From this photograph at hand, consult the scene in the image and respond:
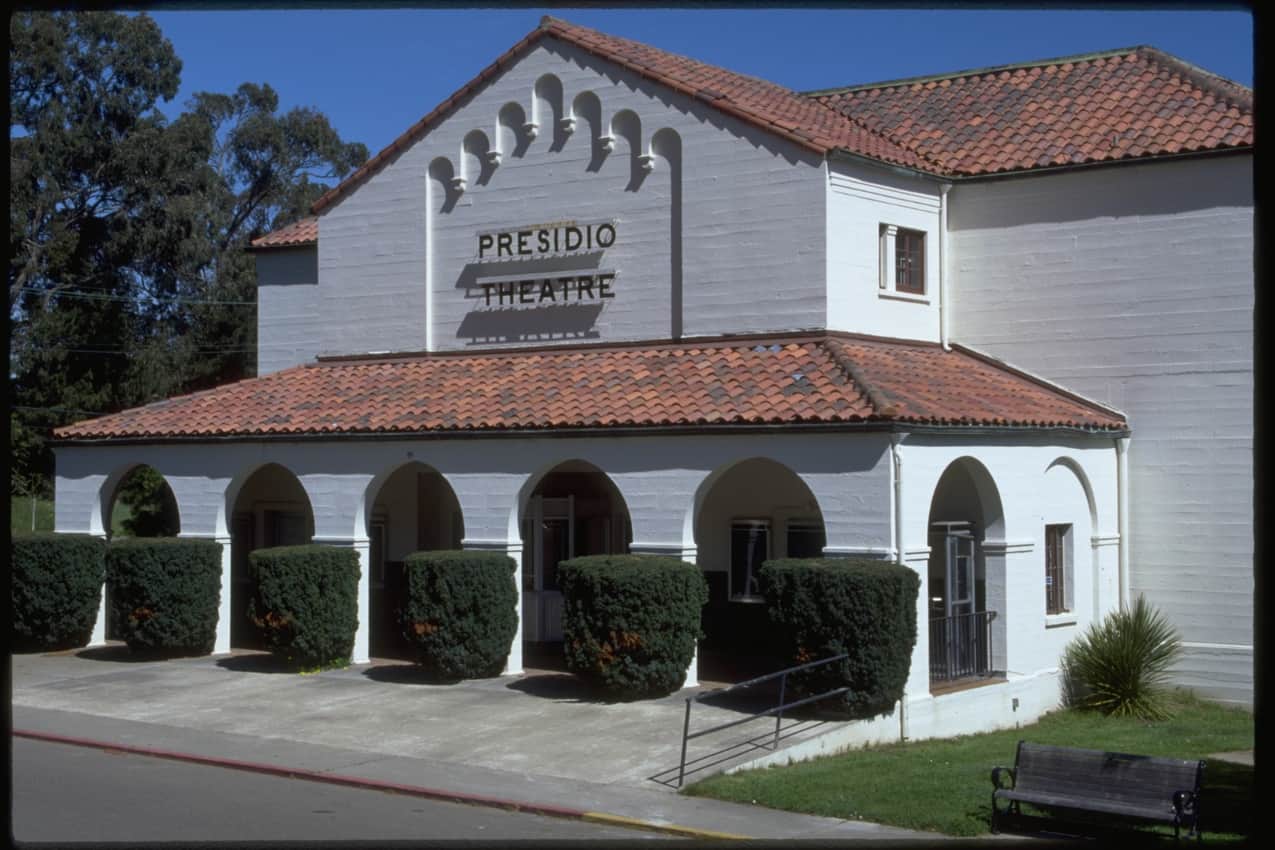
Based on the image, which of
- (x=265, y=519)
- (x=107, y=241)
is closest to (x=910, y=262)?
(x=265, y=519)

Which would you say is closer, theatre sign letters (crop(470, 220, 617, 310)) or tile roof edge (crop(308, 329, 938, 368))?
tile roof edge (crop(308, 329, 938, 368))

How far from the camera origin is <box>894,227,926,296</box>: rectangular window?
22.8 meters

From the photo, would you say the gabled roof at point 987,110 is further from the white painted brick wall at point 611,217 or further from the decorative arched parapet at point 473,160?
the decorative arched parapet at point 473,160

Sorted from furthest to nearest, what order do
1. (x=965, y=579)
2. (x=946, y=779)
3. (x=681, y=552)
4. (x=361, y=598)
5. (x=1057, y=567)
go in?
(x=361, y=598), (x=1057, y=567), (x=965, y=579), (x=681, y=552), (x=946, y=779)

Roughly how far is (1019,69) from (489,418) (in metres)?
11.3

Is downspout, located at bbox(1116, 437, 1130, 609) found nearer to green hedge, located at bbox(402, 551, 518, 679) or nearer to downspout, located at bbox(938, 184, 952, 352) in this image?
downspout, located at bbox(938, 184, 952, 352)

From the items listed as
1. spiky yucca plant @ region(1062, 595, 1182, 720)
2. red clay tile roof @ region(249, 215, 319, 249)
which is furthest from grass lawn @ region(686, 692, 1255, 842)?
red clay tile roof @ region(249, 215, 319, 249)

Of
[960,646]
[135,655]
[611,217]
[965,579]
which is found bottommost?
[135,655]

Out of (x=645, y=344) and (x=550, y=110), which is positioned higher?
(x=550, y=110)

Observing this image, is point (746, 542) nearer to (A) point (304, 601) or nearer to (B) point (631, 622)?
(B) point (631, 622)

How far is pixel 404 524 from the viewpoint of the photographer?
2517 cm

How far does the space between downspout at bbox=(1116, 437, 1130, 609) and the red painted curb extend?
457 inches

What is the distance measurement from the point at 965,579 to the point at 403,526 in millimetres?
9166

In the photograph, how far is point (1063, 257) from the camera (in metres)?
22.5
